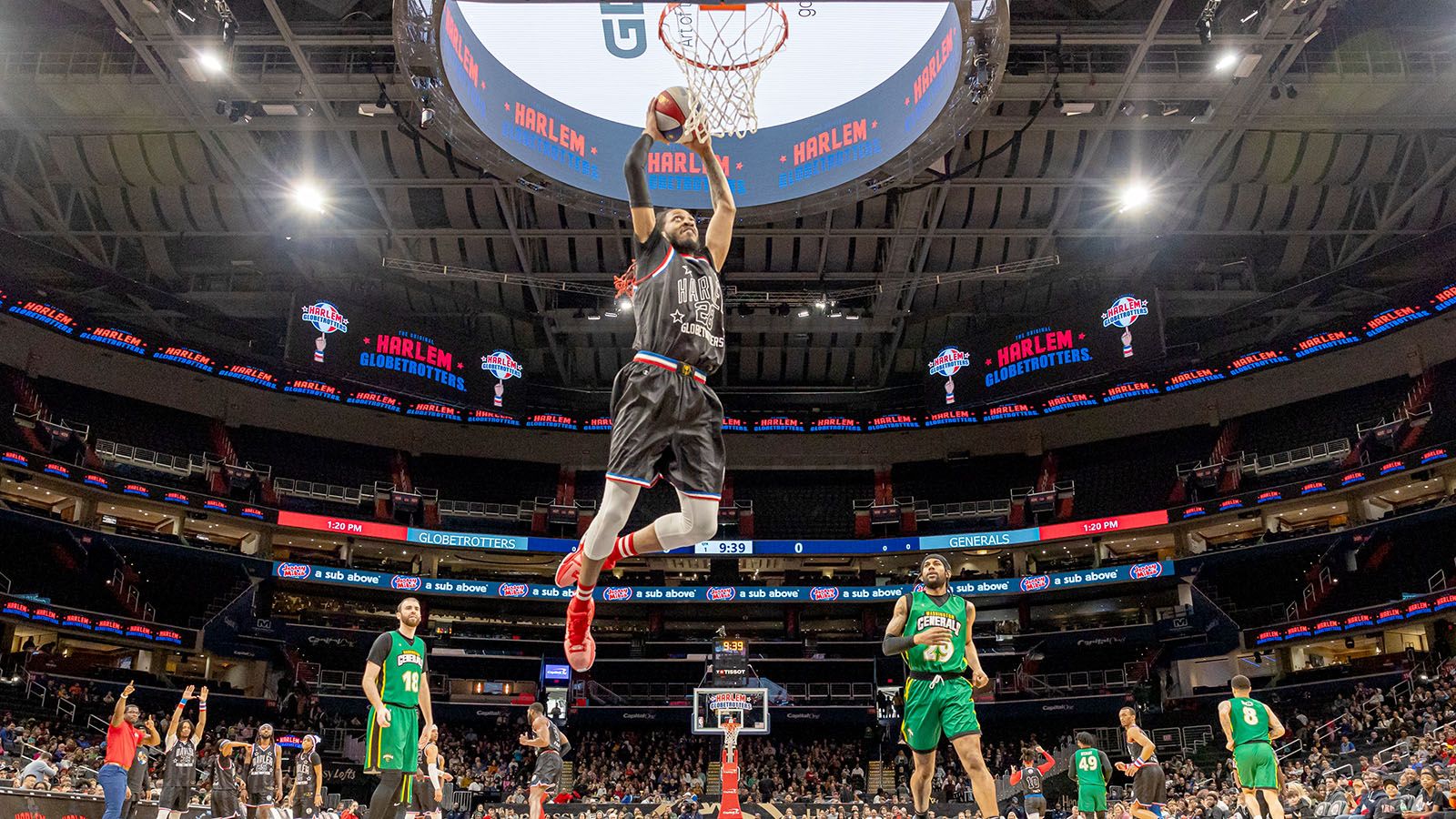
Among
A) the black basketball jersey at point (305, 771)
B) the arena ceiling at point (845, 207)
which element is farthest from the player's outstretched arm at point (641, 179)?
the black basketball jersey at point (305, 771)

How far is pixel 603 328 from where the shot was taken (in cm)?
3297

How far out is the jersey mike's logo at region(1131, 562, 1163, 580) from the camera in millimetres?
32562

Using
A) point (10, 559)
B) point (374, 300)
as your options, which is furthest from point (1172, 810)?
point (10, 559)

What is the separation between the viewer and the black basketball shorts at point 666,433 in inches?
229

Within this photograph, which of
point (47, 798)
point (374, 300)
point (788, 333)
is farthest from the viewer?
point (788, 333)

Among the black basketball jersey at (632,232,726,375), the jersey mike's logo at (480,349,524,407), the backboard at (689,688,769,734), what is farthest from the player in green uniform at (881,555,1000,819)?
the jersey mike's logo at (480,349,524,407)

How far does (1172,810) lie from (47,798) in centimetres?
1949

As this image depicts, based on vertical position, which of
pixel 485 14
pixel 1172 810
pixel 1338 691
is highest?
pixel 485 14

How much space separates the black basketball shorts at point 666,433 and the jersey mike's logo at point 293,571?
30.2 metres

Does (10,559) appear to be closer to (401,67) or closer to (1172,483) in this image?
(401,67)

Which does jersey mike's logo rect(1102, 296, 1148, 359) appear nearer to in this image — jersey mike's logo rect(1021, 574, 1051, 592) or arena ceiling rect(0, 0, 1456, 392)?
arena ceiling rect(0, 0, 1456, 392)

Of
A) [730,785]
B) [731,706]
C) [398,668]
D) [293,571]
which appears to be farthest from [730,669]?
[398,668]

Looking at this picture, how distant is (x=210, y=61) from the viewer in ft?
64.8

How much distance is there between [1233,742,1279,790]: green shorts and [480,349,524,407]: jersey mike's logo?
24345 millimetres
